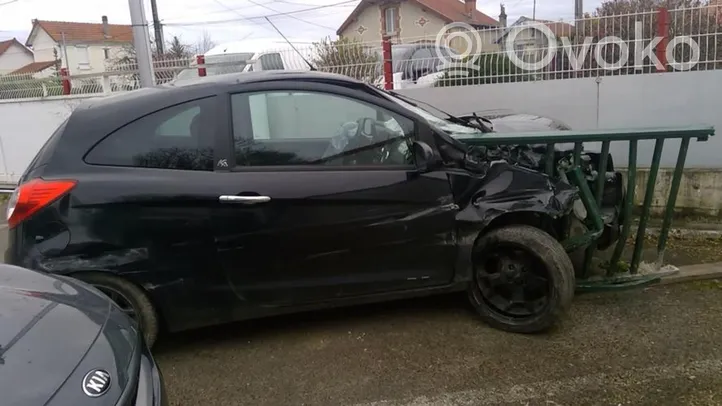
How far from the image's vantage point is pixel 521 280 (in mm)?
3625

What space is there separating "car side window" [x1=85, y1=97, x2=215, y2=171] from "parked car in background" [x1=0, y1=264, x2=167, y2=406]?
99cm

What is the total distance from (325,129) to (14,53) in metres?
55.7

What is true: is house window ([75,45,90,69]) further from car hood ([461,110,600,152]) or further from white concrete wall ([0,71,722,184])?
car hood ([461,110,600,152])

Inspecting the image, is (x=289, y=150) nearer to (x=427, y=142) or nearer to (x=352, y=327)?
(x=427, y=142)

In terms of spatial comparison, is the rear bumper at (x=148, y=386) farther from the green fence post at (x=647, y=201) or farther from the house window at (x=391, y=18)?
the house window at (x=391, y=18)

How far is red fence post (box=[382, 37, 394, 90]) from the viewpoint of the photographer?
24.1ft

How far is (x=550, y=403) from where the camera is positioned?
288 centimetres

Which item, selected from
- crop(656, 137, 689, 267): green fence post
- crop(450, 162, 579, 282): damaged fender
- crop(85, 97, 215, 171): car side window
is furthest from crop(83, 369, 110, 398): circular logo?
crop(656, 137, 689, 267): green fence post

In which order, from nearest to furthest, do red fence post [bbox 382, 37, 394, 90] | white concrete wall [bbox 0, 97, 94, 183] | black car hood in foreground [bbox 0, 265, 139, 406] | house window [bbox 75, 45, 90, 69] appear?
black car hood in foreground [bbox 0, 265, 139, 406] < red fence post [bbox 382, 37, 394, 90] < white concrete wall [bbox 0, 97, 94, 183] < house window [bbox 75, 45, 90, 69]

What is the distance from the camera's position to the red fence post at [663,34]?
→ 19.5 feet

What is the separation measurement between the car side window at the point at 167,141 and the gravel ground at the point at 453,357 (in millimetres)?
1226

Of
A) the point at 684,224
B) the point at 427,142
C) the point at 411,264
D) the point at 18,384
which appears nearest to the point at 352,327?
the point at 411,264

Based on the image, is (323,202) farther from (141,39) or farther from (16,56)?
(16,56)

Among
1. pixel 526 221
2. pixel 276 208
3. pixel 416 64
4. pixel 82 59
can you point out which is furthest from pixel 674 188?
pixel 82 59
